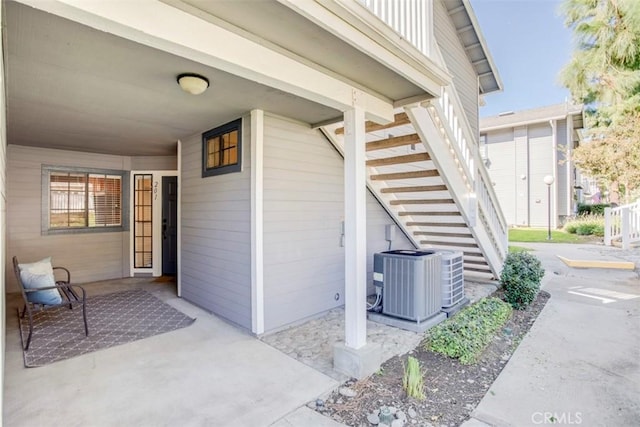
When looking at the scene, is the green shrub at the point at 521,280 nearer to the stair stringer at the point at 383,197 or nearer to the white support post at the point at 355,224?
the stair stringer at the point at 383,197

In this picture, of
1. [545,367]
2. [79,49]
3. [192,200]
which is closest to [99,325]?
[192,200]

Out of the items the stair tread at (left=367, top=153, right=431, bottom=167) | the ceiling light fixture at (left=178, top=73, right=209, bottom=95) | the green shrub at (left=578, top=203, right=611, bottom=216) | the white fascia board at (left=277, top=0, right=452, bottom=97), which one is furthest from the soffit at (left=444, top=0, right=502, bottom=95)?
the green shrub at (left=578, top=203, right=611, bottom=216)

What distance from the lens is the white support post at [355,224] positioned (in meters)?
2.77

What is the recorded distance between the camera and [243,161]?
12.4ft

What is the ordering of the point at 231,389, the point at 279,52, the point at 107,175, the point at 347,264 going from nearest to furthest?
the point at 279,52 < the point at 231,389 < the point at 347,264 < the point at 107,175

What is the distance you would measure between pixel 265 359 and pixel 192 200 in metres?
2.68

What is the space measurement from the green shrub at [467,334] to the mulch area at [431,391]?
0.07 meters

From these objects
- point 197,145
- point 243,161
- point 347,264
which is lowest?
point 347,264

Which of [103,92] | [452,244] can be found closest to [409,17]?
[103,92]

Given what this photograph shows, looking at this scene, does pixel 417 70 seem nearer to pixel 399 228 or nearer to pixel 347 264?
pixel 347 264

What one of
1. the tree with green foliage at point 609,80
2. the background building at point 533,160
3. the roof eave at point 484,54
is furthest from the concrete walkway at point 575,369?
the background building at point 533,160

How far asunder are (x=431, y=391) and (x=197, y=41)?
2.84 metres

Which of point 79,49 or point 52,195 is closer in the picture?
point 79,49

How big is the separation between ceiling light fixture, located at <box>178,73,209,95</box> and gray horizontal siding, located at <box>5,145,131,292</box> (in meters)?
4.62
